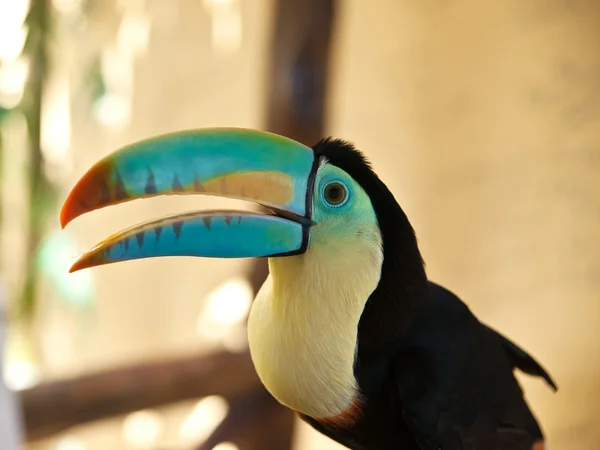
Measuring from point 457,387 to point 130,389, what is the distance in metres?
0.91

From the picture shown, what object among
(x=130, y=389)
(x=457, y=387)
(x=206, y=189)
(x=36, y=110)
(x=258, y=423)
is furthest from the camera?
(x=258, y=423)

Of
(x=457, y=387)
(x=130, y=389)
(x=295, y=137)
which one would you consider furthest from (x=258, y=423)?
(x=457, y=387)

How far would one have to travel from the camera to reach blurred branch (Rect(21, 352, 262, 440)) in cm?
126

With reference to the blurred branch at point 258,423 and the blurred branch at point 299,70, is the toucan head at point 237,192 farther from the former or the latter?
the blurred branch at point 258,423

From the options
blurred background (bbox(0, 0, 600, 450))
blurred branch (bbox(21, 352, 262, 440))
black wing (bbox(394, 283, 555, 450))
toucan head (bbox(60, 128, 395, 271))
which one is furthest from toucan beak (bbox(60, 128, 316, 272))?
blurred branch (bbox(21, 352, 262, 440))

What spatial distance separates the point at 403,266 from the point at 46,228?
3.79ft

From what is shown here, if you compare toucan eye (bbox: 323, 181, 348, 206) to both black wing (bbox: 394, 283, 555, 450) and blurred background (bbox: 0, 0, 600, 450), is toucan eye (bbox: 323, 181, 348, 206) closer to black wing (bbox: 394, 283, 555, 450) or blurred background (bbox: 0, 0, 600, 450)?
black wing (bbox: 394, 283, 555, 450)

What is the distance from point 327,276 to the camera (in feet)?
1.75

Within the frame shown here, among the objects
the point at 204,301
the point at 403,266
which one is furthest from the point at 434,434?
the point at 204,301

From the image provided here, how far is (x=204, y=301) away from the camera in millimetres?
2076

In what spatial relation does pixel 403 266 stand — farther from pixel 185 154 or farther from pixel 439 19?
pixel 439 19

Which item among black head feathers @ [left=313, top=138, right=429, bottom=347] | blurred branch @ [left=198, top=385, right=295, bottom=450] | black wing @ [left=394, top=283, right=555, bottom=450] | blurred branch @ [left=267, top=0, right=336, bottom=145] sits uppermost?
blurred branch @ [left=267, top=0, right=336, bottom=145]

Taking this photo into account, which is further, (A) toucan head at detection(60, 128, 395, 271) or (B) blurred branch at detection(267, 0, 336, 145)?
(B) blurred branch at detection(267, 0, 336, 145)

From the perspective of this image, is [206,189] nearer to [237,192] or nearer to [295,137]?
[237,192]
